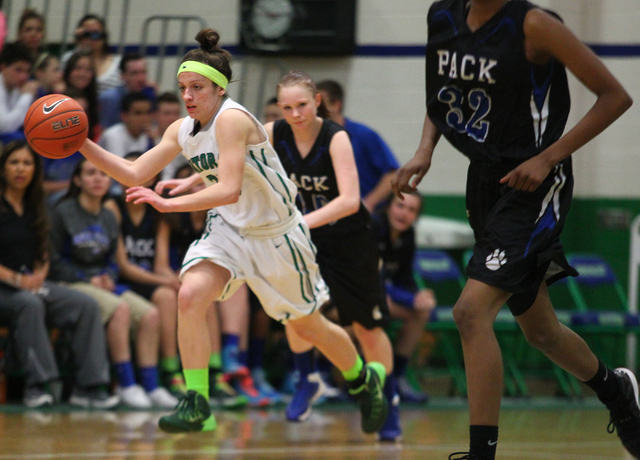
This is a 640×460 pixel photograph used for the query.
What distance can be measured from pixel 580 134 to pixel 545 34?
0.34 metres

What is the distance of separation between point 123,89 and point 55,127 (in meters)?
4.21

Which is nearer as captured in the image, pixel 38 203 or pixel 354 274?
pixel 354 274

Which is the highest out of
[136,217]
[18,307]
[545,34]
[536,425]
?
[545,34]

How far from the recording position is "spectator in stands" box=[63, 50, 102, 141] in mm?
6672

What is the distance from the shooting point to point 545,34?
115 inches

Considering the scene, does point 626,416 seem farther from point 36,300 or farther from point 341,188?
point 36,300

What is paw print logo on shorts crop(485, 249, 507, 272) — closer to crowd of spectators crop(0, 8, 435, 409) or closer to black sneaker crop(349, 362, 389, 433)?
black sneaker crop(349, 362, 389, 433)

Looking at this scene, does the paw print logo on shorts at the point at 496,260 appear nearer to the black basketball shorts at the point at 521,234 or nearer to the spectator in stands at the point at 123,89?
the black basketball shorts at the point at 521,234

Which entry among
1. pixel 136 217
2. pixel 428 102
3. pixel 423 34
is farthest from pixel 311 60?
pixel 428 102

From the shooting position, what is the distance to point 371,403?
4562 millimetres

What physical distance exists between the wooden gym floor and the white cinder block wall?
2.79m

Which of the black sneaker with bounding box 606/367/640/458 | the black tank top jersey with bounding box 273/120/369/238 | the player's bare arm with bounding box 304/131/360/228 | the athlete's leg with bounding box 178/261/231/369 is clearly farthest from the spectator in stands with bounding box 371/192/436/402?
the black sneaker with bounding box 606/367/640/458

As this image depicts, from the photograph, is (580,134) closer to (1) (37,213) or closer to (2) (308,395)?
(2) (308,395)

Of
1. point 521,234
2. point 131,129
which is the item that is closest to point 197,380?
point 521,234
